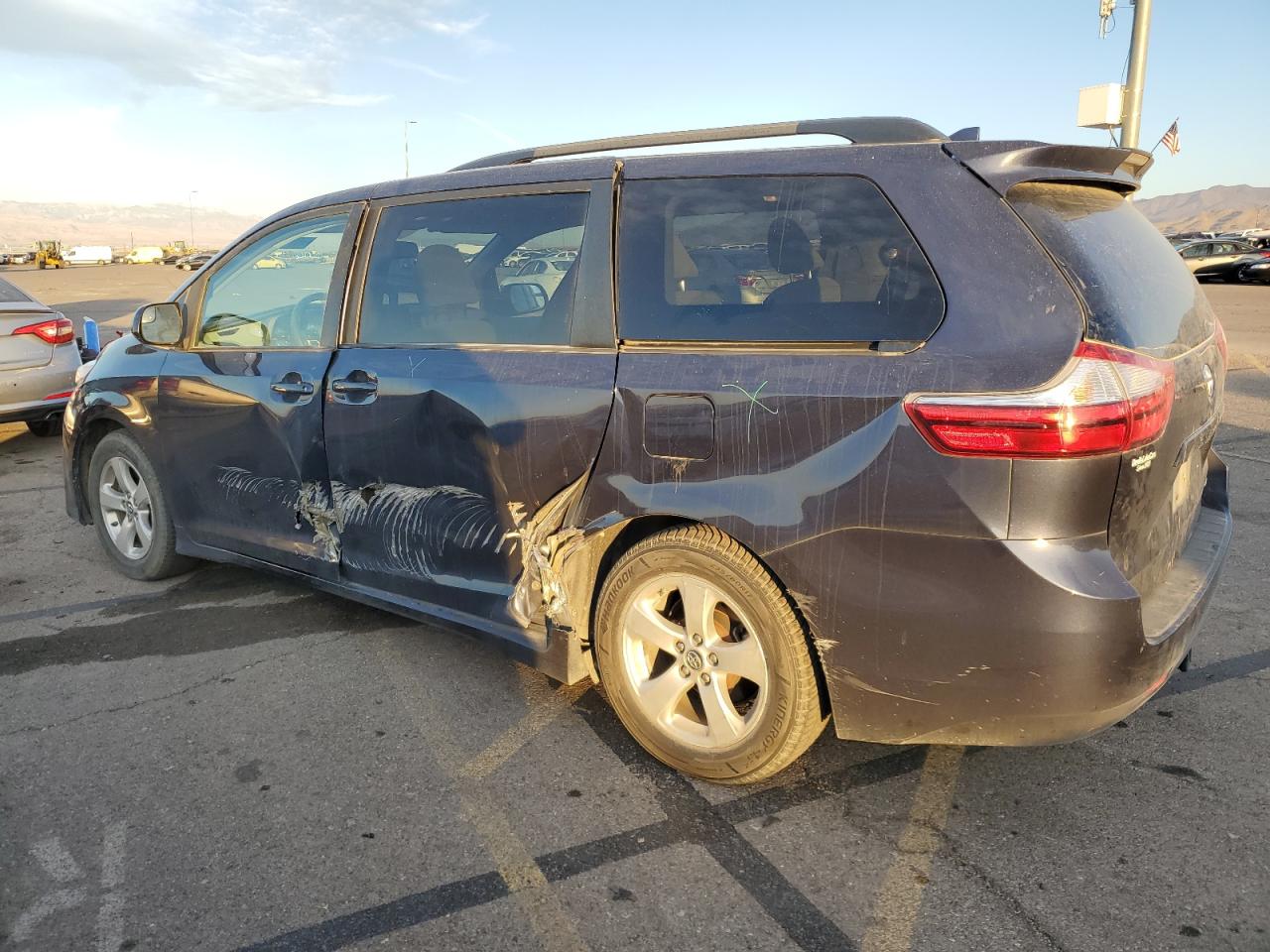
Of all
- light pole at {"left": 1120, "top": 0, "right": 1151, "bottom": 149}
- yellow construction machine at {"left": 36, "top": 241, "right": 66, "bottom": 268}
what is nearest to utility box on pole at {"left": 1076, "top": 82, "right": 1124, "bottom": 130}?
light pole at {"left": 1120, "top": 0, "right": 1151, "bottom": 149}

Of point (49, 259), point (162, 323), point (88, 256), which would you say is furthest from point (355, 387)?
point (88, 256)

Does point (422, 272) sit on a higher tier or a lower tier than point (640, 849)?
higher

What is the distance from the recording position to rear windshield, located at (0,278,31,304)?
770 cm

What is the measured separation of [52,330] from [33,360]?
1.03 feet

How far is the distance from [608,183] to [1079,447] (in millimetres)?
1635

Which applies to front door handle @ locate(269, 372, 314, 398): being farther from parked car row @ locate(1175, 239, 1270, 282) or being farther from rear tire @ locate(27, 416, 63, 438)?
parked car row @ locate(1175, 239, 1270, 282)

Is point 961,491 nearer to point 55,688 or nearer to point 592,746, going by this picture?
point 592,746

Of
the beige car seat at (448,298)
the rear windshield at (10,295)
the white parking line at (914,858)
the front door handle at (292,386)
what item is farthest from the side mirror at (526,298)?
the rear windshield at (10,295)

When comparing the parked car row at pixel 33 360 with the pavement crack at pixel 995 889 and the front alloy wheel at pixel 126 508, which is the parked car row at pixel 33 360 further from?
the pavement crack at pixel 995 889

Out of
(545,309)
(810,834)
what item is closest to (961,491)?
(810,834)

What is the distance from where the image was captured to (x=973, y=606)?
2.35m

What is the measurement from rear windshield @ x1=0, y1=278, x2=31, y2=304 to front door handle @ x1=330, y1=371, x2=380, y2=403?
18.0 feet

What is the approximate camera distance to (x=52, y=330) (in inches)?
304

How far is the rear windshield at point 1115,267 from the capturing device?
239 centimetres
